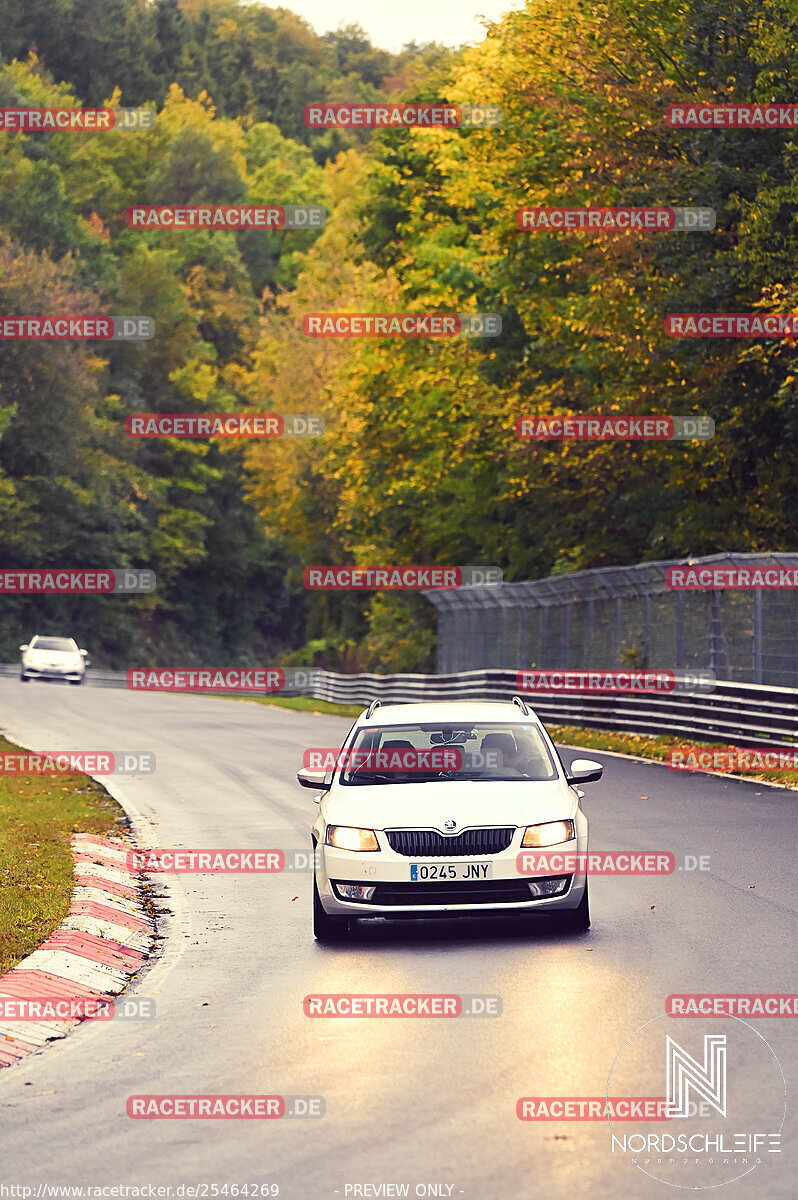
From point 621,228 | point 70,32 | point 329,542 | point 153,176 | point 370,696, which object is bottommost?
point 370,696

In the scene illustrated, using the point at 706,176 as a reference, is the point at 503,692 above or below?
below

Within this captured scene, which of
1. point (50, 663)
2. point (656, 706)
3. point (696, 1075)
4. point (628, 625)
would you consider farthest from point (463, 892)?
point (50, 663)

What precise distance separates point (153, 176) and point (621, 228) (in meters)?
66.9

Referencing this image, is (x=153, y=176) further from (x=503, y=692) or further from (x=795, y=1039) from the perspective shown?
(x=795, y=1039)

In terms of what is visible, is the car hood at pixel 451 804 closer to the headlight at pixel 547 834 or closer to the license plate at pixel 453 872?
the headlight at pixel 547 834

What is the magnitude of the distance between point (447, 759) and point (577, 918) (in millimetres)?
1679

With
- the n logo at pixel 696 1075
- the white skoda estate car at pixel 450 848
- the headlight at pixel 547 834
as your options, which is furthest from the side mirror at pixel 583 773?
the n logo at pixel 696 1075

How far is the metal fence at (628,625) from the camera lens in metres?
25.5

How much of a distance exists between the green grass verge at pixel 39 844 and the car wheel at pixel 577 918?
326 cm

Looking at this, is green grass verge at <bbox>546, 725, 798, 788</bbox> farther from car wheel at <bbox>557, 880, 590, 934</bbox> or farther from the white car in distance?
the white car in distance

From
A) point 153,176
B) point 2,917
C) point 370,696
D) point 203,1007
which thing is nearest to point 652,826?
point 2,917

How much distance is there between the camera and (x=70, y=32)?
96.8 metres

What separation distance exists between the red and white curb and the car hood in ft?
5.18

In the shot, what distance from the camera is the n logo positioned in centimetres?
695
